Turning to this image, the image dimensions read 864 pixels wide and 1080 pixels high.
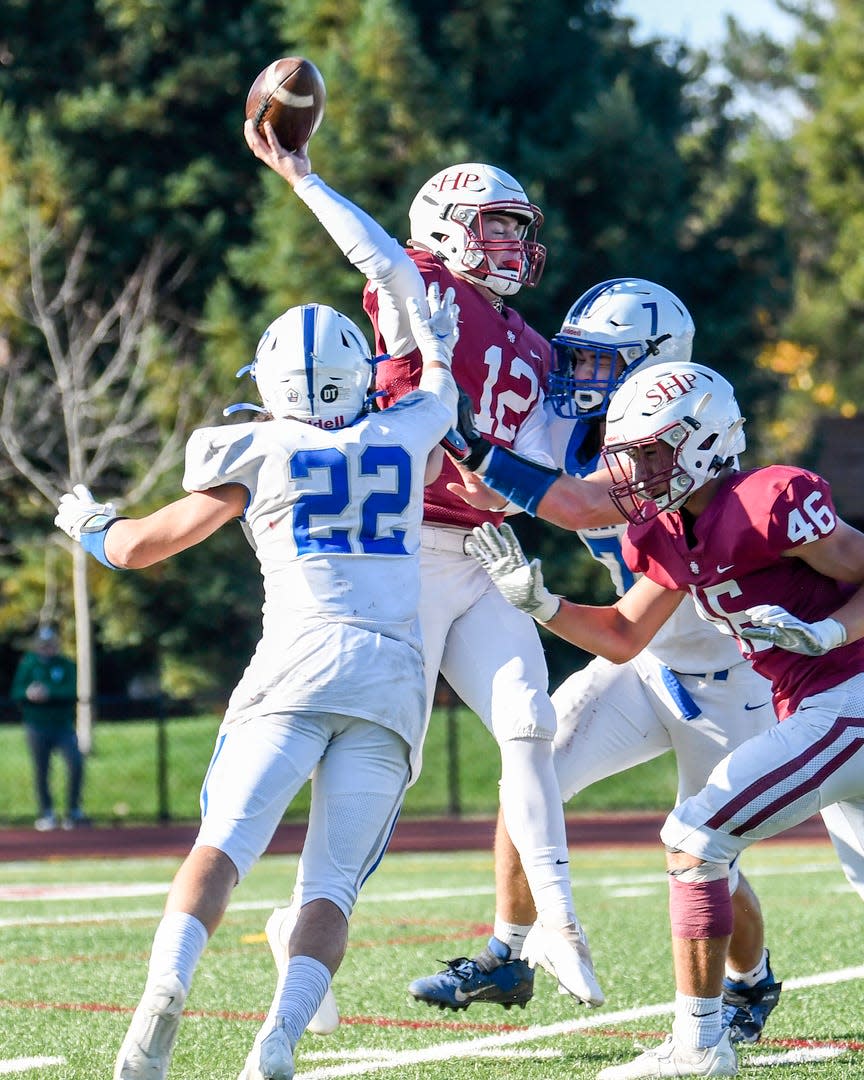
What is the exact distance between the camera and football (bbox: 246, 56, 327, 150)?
482 centimetres

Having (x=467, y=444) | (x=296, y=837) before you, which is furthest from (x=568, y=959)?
(x=296, y=837)

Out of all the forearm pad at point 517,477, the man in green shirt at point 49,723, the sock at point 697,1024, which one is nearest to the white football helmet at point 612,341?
the forearm pad at point 517,477

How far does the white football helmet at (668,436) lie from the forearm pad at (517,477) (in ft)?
1.01

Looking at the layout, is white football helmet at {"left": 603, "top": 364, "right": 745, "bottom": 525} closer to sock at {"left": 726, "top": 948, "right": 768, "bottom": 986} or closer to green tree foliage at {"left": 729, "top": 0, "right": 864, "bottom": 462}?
sock at {"left": 726, "top": 948, "right": 768, "bottom": 986}

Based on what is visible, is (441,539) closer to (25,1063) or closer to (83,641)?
(25,1063)

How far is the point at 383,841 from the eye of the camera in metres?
3.98

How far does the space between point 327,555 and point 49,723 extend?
11834mm

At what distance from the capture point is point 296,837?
14953mm

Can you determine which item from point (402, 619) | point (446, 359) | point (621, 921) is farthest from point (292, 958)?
point (621, 921)

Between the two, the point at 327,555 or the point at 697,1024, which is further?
the point at 697,1024

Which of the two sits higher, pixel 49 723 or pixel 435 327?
pixel 435 327

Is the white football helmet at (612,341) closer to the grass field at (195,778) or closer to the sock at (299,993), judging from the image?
the sock at (299,993)

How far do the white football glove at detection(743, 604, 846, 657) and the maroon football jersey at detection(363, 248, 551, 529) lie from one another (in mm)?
1066

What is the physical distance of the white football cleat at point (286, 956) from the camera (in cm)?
429
